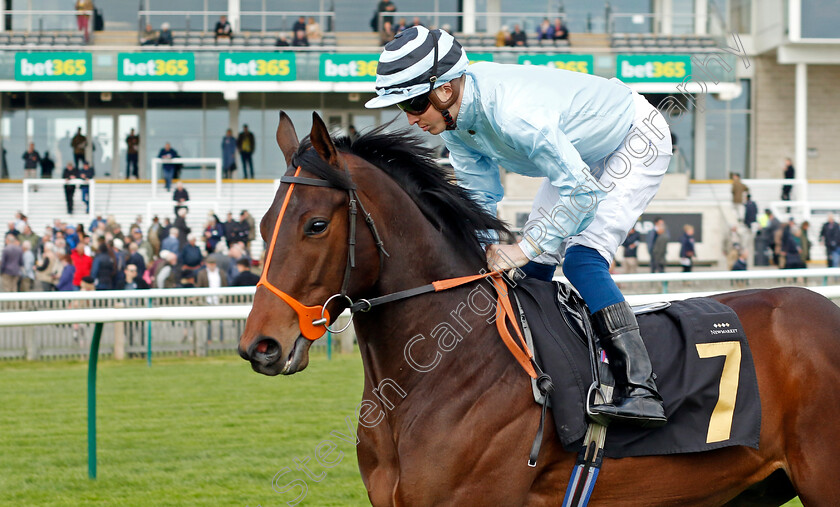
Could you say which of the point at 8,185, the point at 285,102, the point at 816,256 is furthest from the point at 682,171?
the point at 8,185

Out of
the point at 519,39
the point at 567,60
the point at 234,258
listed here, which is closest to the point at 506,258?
the point at 234,258

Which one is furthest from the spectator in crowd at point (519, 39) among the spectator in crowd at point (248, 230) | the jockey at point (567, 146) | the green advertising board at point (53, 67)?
the jockey at point (567, 146)

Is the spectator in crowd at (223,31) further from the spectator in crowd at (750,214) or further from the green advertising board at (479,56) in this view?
the spectator in crowd at (750,214)

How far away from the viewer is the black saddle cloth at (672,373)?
2623 millimetres

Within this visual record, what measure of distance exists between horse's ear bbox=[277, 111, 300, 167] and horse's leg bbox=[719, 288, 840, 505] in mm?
1530

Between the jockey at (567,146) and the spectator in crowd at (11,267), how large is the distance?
39.1 ft

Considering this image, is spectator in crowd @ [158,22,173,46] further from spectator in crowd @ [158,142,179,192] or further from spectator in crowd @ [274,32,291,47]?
spectator in crowd @ [158,142,179,192]

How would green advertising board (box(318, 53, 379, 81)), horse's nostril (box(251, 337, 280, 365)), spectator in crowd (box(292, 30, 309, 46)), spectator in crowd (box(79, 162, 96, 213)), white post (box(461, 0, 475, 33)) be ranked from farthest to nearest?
white post (box(461, 0, 475, 33)), spectator in crowd (box(292, 30, 309, 46)), green advertising board (box(318, 53, 379, 81)), spectator in crowd (box(79, 162, 96, 213)), horse's nostril (box(251, 337, 280, 365))

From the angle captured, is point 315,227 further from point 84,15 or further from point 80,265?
point 84,15

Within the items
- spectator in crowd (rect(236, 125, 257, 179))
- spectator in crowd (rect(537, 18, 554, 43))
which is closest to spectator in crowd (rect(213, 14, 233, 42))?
spectator in crowd (rect(236, 125, 257, 179))

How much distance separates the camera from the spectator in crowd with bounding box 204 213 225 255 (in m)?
14.7

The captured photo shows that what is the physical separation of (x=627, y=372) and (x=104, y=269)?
33.8 feet

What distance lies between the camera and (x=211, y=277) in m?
11.2

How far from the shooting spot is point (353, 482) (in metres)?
4.89
